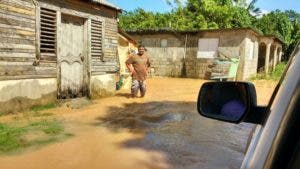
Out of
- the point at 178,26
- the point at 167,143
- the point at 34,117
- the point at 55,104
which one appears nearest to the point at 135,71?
the point at 55,104

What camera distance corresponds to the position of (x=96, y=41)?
462 inches

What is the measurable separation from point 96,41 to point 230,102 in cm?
1052

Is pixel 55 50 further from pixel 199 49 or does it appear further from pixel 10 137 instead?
pixel 199 49

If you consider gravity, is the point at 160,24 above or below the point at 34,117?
above

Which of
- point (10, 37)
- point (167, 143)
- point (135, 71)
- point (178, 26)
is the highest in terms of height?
point (178, 26)

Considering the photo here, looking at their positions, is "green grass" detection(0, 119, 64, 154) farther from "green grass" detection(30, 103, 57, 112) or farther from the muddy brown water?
"green grass" detection(30, 103, 57, 112)

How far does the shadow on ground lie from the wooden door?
135 centimetres

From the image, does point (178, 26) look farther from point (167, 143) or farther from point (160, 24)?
point (167, 143)

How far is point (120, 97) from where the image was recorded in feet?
41.4

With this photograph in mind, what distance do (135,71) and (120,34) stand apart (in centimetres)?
471

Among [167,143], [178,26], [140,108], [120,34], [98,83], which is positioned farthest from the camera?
[178,26]

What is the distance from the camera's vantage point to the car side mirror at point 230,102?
1307 millimetres

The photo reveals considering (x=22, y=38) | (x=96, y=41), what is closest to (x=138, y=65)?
(x=96, y=41)

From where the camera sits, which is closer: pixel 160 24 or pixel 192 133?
pixel 192 133
